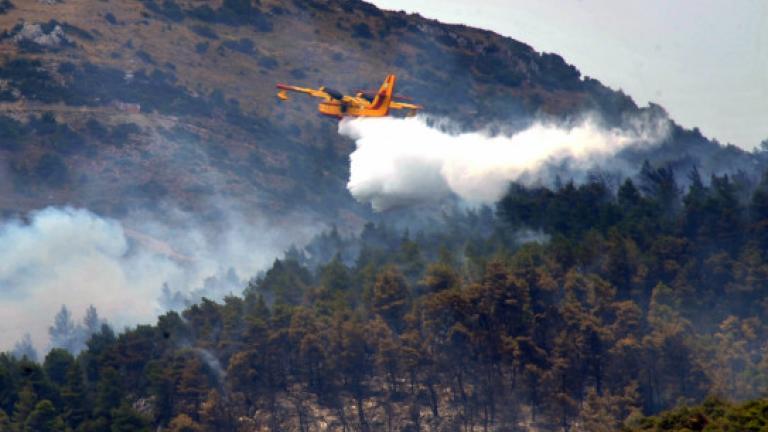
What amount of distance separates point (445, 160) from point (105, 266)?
26.0 meters

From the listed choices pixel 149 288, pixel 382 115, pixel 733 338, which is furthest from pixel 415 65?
pixel 733 338

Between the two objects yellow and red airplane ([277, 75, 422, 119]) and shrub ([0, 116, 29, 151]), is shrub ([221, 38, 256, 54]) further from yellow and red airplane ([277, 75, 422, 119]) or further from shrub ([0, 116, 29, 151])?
yellow and red airplane ([277, 75, 422, 119])

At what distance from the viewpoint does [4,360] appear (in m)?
95.5

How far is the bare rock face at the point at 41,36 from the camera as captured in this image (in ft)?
594

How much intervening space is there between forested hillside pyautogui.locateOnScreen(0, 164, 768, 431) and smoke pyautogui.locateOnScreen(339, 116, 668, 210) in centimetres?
1461

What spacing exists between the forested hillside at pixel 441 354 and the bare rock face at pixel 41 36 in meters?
82.3

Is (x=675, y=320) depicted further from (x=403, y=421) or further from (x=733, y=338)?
(x=403, y=421)

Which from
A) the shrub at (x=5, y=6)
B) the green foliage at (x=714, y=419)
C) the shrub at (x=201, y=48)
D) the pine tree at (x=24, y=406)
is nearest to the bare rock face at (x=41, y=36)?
the shrub at (x=5, y=6)

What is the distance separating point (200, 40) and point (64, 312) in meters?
72.5

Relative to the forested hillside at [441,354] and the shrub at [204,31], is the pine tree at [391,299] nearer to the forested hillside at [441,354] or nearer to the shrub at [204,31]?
the forested hillside at [441,354]

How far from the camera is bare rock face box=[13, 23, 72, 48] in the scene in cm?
18112

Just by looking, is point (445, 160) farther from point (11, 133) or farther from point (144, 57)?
point (144, 57)

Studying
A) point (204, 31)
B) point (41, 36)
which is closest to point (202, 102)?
point (204, 31)

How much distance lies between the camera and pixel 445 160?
12556 cm
